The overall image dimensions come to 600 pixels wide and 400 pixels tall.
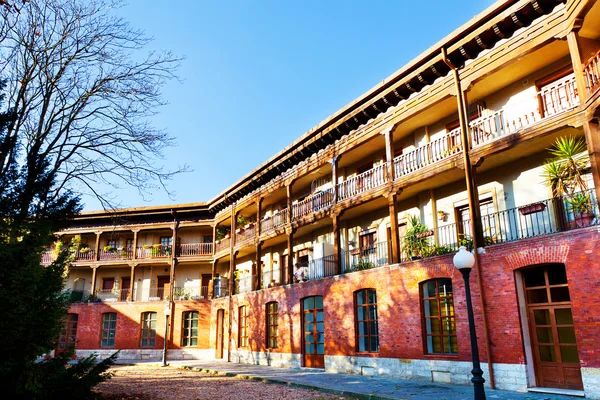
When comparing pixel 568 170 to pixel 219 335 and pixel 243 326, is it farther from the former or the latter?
pixel 219 335

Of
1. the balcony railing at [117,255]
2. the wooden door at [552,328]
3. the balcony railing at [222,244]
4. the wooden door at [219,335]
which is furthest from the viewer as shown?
the balcony railing at [117,255]

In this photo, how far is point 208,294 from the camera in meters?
29.5

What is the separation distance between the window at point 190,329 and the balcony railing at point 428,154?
58.9ft

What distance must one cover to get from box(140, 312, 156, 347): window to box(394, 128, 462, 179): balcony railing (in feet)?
64.6

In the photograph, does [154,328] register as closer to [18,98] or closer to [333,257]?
[333,257]

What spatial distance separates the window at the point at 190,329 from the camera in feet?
93.6

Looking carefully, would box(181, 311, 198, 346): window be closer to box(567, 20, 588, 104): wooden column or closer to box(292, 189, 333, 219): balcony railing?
box(292, 189, 333, 219): balcony railing

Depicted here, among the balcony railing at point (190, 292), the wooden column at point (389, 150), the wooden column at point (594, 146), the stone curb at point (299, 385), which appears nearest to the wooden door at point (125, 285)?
the balcony railing at point (190, 292)

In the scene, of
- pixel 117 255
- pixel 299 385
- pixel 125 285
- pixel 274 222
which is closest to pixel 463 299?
pixel 299 385

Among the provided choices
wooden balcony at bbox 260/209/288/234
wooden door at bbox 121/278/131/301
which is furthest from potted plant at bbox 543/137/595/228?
wooden door at bbox 121/278/131/301

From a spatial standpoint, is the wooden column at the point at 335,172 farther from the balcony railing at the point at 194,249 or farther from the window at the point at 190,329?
the window at the point at 190,329

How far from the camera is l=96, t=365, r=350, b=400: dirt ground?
11.6 metres

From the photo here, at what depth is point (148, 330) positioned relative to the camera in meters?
29.0

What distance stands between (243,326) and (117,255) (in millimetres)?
11576
